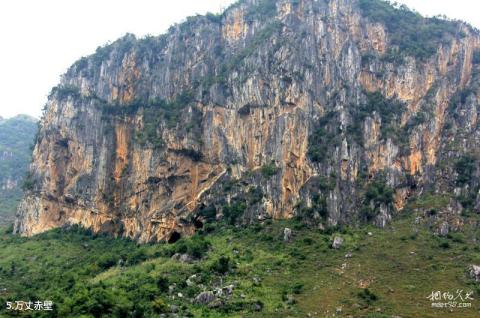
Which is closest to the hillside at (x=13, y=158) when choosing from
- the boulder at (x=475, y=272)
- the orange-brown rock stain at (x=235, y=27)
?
the orange-brown rock stain at (x=235, y=27)

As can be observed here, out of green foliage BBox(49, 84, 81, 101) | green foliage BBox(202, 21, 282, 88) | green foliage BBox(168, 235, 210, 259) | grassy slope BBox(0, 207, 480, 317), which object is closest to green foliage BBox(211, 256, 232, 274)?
grassy slope BBox(0, 207, 480, 317)

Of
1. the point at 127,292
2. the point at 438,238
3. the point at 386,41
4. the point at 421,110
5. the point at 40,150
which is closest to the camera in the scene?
the point at 127,292

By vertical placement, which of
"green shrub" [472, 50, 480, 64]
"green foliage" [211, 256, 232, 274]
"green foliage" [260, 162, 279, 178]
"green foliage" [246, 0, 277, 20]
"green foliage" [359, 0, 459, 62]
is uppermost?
"green foliage" [246, 0, 277, 20]

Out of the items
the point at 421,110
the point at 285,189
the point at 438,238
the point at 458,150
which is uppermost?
the point at 421,110

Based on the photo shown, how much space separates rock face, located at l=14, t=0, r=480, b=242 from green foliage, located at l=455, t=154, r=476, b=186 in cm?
12

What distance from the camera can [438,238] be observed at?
60188 mm

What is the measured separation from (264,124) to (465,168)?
2162 centimetres

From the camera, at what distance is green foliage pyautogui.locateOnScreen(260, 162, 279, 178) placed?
69.3m

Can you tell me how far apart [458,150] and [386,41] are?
59.5 ft

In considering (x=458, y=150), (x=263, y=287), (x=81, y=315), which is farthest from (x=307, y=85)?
(x=81, y=315)

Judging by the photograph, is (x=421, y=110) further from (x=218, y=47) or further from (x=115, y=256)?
(x=115, y=256)

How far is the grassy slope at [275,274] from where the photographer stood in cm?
5028

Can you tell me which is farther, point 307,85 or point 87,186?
point 87,186

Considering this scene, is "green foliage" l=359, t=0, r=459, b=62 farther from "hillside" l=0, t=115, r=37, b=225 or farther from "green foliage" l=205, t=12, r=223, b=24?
"hillside" l=0, t=115, r=37, b=225
